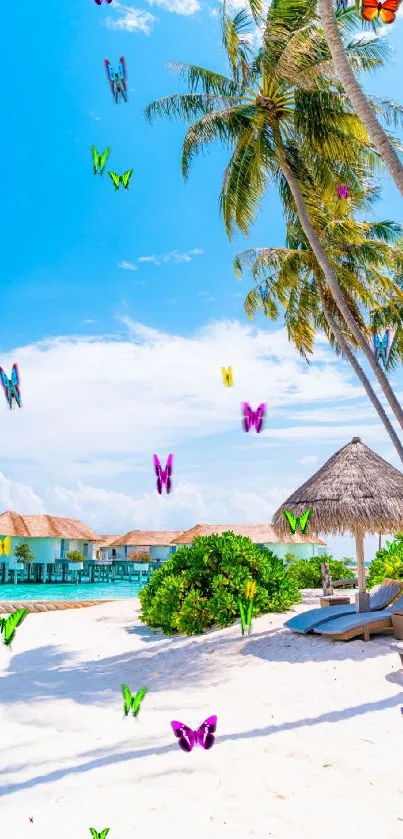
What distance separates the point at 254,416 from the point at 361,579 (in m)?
3.21

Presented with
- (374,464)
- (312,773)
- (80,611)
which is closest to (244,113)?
(374,464)

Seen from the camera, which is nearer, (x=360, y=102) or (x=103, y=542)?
(x=360, y=102)

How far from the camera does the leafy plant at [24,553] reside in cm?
3600

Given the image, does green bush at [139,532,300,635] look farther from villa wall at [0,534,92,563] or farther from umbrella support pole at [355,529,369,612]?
villa wall at [0,534,92,563]

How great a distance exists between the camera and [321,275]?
45.5 ft

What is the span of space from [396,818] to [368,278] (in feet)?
38.1

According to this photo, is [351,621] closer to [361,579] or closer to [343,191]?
[361,579]

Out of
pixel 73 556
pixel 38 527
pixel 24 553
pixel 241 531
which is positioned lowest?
pixel 73 556

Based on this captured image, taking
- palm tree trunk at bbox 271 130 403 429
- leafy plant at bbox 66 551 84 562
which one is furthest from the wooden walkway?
leafy plant at bbox 66 551 84 562

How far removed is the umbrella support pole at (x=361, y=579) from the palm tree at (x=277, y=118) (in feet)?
8.79

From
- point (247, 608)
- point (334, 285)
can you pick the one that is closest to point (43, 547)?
point (247, 608)

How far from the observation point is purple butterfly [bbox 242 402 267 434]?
11086 millimetres

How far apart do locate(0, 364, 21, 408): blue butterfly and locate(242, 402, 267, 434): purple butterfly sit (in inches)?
155

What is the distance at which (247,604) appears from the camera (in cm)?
1076
